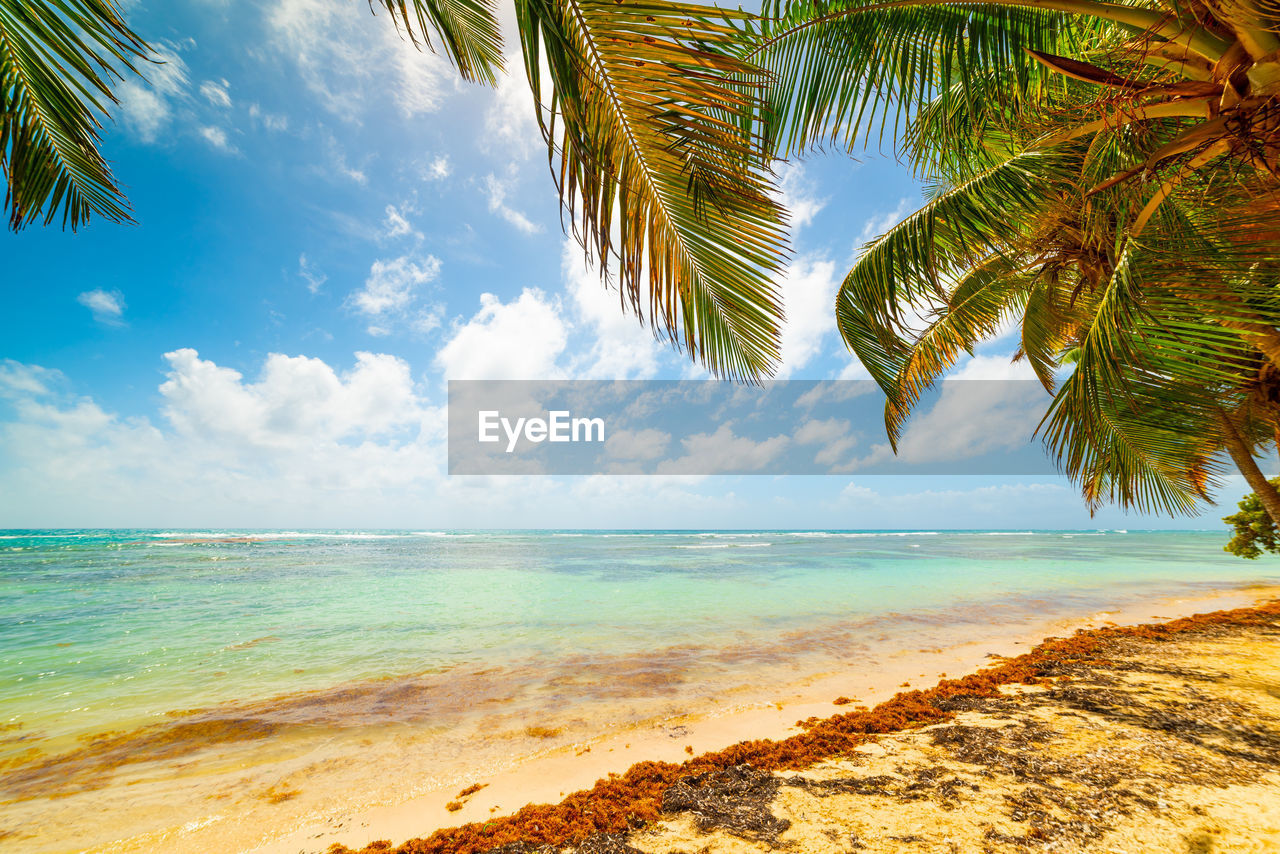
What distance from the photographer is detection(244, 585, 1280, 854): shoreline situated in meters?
2.97

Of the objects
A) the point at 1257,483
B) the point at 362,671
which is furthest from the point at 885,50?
the point at 362,671

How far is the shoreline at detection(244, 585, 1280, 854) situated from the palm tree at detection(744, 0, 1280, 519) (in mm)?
2762

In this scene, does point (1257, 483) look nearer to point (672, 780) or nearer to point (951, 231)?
point (951, 231)

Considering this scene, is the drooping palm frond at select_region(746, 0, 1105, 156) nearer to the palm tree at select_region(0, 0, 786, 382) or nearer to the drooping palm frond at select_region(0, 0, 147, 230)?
the palm tree at select_region(0, 0, 786, 382)

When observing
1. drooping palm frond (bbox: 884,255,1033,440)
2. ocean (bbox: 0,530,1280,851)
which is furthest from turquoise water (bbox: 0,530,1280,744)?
drooping palm frond (bbox: 884,255,1033,440)

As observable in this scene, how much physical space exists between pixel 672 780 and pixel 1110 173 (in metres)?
4.76

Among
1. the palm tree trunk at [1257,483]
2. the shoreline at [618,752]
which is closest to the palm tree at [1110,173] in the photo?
the palm tree trunk at [1257,483]

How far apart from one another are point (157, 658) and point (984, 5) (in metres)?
11.0

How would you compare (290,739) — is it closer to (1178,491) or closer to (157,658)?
(157,658)

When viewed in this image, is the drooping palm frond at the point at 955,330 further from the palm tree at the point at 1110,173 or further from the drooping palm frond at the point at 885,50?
the drooping palm frond at the point at 885,50

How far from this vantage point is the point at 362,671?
6230mm

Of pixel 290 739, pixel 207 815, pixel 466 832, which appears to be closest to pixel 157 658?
pixel 290 739

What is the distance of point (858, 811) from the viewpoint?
2422 mm

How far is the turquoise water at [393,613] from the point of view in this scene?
5.94m
